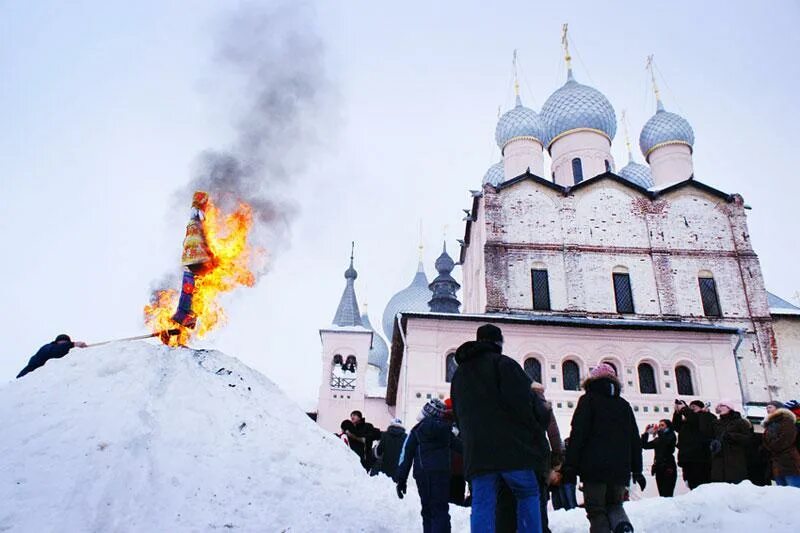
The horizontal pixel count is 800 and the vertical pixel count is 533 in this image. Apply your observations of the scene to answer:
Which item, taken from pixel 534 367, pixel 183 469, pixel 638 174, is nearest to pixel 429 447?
pixel 183 469

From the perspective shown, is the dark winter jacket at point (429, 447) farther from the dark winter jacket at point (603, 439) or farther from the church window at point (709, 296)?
the church window at point (709, 296)

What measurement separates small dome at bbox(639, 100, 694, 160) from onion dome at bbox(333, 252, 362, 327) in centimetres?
1776

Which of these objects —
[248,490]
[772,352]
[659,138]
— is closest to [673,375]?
[772,352]

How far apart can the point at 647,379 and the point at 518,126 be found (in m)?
15.9

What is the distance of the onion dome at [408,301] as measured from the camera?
4469cm

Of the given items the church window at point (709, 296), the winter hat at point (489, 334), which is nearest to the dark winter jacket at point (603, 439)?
the winter hat at point (489, 334)

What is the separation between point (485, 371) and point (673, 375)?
16.7m

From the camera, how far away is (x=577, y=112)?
29531 millimetres

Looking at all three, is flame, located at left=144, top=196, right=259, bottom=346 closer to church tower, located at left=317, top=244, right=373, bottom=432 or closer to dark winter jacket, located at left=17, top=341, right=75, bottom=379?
dark winter jacket, located at left=17, top=341, right=75, bottom=379

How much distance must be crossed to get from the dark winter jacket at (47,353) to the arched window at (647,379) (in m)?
16.0

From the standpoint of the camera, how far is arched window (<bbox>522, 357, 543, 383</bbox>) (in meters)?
19.2

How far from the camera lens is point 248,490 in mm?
6141

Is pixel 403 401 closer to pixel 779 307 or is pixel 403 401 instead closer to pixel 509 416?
pixel 509 416

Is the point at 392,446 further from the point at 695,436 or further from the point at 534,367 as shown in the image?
the point at 534,367
